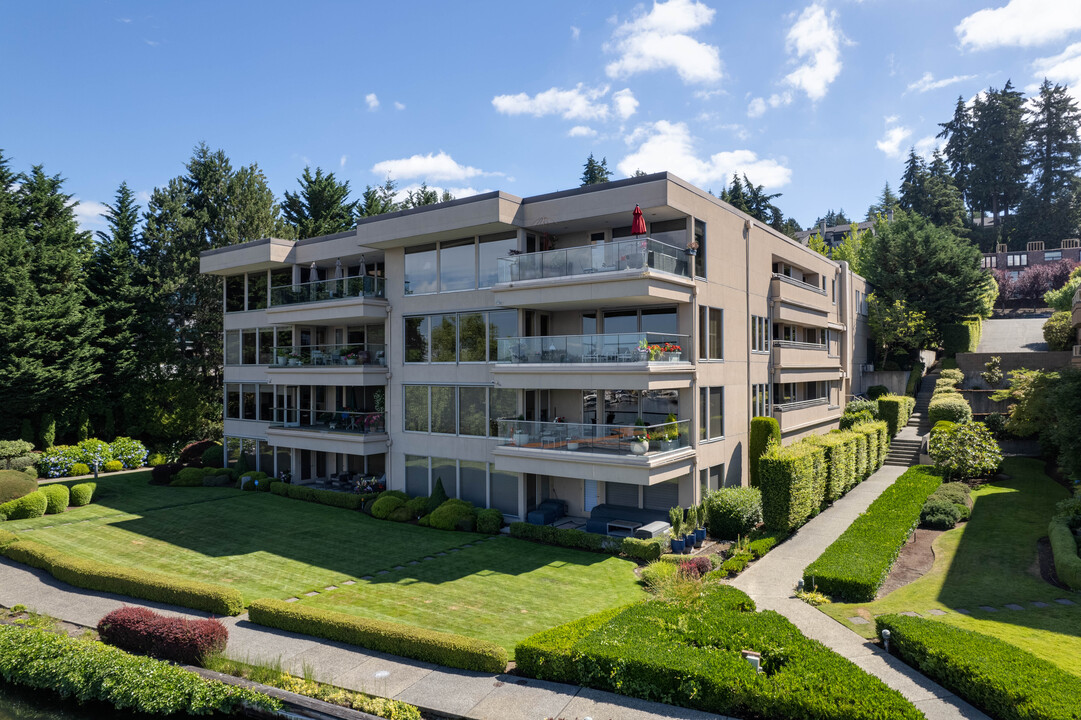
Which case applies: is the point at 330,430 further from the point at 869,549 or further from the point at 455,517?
the point at 869,549

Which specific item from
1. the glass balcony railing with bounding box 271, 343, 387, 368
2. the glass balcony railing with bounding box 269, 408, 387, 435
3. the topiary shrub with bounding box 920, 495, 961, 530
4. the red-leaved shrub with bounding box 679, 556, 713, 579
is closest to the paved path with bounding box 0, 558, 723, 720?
the red-leaved shrub with bounding box 679, 556, 713, 579

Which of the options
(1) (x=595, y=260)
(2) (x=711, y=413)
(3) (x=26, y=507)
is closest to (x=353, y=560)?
(1) (x=595, y=260)

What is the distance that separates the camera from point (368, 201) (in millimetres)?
56781

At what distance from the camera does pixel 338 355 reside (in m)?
29.3

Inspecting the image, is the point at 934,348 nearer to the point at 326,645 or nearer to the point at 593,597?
the point at 593,597

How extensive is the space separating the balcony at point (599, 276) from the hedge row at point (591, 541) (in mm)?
7965

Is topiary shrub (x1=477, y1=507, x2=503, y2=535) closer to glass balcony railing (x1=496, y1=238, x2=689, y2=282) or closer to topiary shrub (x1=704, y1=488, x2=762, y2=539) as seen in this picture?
topiary shrub (x1=704, y1=488, x2=762, y2=539)

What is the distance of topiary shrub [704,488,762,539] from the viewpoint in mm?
21719

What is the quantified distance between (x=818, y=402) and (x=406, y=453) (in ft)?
72.3

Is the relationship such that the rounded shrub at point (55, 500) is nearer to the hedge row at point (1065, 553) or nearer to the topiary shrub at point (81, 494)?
the topiary shrub at point (81, 494)

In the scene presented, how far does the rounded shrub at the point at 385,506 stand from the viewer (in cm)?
2564

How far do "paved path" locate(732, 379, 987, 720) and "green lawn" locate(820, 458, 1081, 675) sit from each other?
777 mm

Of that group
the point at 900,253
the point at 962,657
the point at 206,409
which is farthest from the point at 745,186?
the point at 962,657

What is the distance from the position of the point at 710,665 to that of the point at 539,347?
41.7 feet
